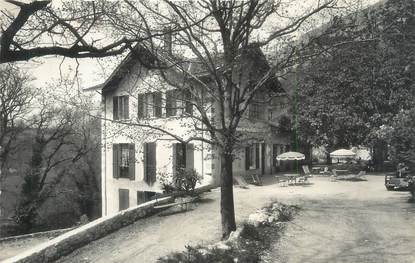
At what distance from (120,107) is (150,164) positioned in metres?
4.38

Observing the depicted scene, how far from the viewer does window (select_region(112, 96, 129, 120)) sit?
87.8ft

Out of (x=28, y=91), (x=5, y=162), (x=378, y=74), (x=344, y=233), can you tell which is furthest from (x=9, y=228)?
(x=378, y=74)

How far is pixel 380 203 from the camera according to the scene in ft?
53.5

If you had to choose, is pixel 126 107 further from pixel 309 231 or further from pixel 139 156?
pixel 309 231

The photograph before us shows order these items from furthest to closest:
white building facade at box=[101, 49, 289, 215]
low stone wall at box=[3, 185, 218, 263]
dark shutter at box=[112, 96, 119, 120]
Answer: dark shutter at box=[112, 96, 119, 120] → white building facade at box=[101, 49, 289, 215] → low stone wall at box=[3, 185, 218, 263]

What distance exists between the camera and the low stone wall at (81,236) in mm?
11159

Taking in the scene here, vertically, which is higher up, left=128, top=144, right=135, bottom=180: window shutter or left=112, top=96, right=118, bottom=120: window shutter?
left=112, top=96, right=118, bottom=120: window shutter

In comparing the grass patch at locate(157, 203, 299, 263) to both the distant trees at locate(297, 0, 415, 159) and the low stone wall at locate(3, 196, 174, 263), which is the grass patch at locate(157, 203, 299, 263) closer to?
the low stone wall at locate(3, 196, 174, 263)

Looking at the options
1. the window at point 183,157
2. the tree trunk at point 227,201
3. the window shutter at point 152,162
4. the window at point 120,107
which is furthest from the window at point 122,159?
the tree trunk at point 227,201

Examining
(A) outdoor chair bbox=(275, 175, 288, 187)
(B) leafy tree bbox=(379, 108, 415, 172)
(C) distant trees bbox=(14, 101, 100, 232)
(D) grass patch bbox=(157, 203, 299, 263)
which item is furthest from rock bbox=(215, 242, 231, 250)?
(C) distant trees bbox=(14, 101, 100, 232)

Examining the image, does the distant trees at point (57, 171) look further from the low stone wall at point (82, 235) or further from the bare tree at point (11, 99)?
the low stone wall at point (82, 235)

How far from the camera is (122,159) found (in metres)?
27.4

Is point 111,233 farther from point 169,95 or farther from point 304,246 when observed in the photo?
point 304,246

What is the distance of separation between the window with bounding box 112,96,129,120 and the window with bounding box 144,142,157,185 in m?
2.84
